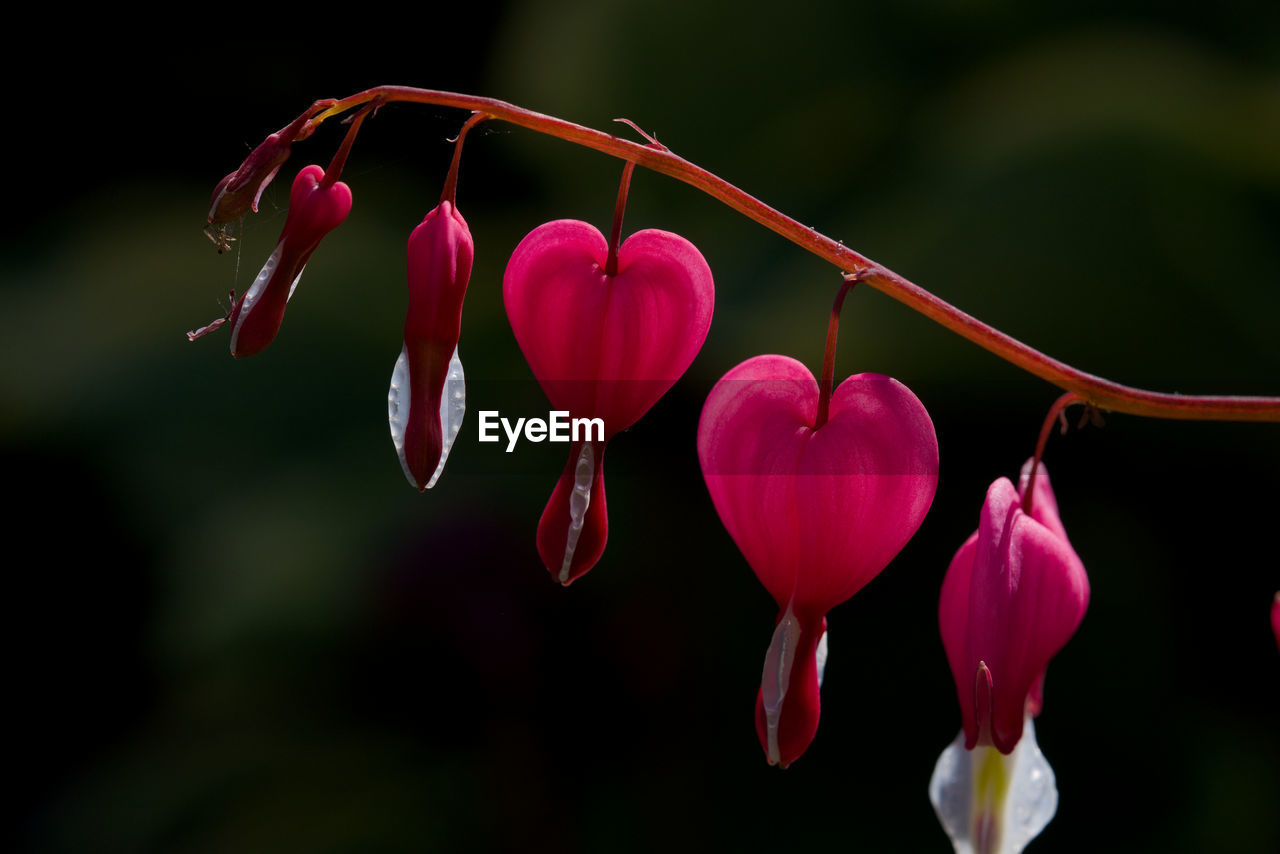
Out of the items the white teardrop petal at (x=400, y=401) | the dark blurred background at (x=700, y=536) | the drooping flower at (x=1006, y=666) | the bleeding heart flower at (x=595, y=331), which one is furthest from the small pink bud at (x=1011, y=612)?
the dark blurred background at (x=700, y=536)

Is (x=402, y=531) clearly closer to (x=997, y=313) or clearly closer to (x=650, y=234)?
(x=997, y=313)

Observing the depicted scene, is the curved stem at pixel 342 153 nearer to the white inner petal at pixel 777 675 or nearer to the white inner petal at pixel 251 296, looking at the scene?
the white inner petal at pixel 251 296

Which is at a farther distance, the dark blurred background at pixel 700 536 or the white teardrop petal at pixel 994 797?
the dark blurred background at pixel 700 536

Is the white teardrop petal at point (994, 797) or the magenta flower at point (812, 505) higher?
the magenta flower at point (812, 505)

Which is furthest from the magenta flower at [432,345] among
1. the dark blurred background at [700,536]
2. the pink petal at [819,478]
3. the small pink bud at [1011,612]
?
the dark blurred background at [700,536]

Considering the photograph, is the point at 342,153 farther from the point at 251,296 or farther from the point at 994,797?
the point at 994,797
